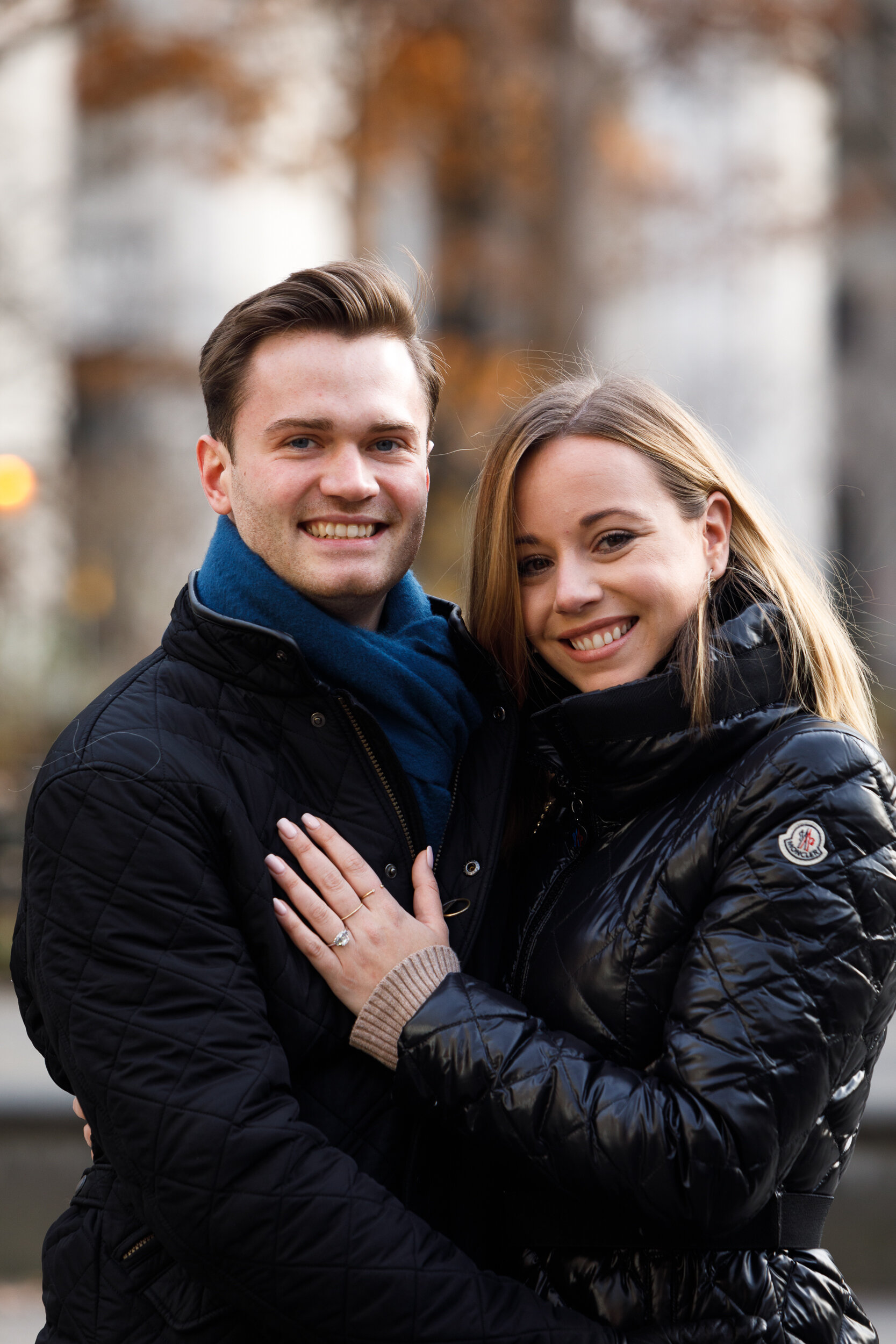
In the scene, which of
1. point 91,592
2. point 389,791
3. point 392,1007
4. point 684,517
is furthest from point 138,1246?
point 91,592

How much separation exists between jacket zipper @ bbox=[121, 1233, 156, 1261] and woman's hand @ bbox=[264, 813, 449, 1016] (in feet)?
1.41

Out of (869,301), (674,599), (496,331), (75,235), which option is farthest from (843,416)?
(674,599)

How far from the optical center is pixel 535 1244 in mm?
2133

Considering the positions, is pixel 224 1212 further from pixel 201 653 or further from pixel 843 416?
pixel 843 416

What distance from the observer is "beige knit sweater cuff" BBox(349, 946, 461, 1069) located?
2109 mm

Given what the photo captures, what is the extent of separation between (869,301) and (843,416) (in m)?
2.71

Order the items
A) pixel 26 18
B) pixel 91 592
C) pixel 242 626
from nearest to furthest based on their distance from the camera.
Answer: pixel 242 626 < pixel 26 18 < pixel 91 592

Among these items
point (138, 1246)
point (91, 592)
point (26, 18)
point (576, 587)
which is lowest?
point (138, 1246)

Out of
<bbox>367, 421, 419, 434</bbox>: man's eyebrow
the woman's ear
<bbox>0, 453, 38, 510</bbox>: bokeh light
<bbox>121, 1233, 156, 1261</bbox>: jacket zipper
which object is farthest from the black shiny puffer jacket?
<bbox>0, 453, 38, 510</bbox>: bokeh light

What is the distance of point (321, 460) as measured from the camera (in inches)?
95.2

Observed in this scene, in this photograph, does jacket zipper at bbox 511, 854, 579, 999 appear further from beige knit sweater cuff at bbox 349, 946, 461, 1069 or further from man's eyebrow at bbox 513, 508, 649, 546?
man's eyebrow at bbox 513, 508, 649, 546

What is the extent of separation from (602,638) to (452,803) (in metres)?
0.37

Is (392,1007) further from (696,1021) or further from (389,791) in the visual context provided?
(696,1021)

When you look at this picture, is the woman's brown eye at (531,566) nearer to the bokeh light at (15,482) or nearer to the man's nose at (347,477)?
the man's nose at (347,477)
